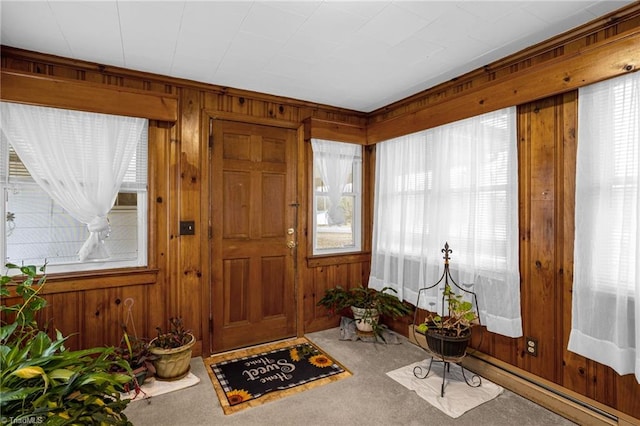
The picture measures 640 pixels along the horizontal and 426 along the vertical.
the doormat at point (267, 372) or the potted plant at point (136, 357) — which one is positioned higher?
the potted plant at point (136, 357)

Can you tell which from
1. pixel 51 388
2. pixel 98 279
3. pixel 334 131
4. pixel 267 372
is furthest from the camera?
pixel 334 131

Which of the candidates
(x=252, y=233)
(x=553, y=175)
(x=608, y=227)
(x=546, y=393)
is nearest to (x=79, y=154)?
(x=252, y=233)

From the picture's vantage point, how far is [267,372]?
8.96 feet

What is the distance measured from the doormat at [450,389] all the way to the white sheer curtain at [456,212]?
0.47 m

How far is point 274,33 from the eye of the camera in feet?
6.96

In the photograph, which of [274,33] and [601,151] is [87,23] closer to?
[274,33]

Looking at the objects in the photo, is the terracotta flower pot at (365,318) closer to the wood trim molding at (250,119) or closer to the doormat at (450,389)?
the doormat at (450,389)

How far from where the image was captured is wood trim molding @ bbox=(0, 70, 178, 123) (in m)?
2.28

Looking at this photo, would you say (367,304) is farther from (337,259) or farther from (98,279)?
(98,279)

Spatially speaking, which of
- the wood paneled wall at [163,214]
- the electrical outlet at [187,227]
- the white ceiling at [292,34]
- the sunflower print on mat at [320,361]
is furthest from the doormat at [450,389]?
the white ceiling at [292,34]

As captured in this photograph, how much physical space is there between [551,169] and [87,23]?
3.17 m

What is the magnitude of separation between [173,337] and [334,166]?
7.51ft

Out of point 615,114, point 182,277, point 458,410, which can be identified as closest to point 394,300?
point 458,410

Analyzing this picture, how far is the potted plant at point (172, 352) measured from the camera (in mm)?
2527
